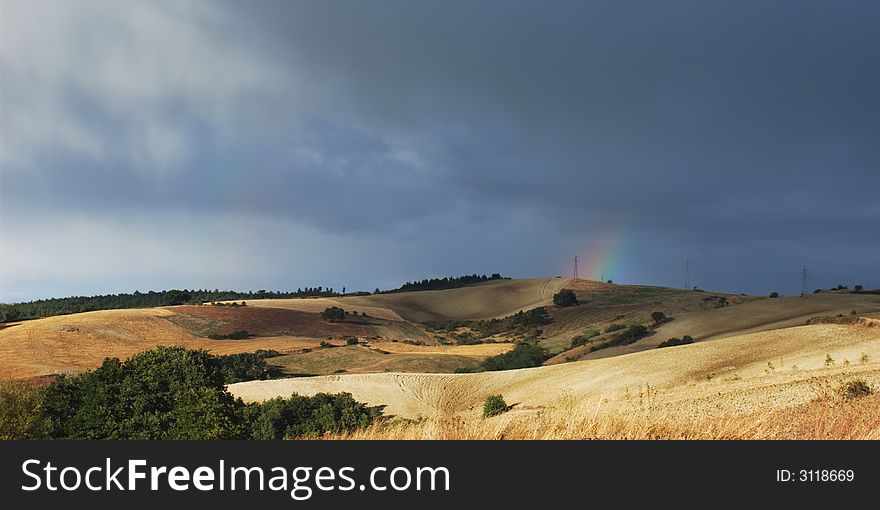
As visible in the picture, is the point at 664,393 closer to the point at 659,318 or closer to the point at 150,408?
the point at 150,408

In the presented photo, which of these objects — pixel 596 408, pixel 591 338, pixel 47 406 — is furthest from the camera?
pixel 591 338

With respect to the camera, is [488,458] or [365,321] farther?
[365,321]

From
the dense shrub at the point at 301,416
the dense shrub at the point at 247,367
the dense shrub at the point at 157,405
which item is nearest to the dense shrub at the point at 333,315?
the dense shrub at the point at 247,367

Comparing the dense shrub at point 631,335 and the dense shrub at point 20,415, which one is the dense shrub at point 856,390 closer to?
the dense shrub at point 20,415

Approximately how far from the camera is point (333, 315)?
150m

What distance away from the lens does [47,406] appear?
43.2 metres

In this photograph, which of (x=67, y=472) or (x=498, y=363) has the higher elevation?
(x=67, y=472)

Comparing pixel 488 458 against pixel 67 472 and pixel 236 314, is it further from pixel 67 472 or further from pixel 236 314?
pixel 236 314

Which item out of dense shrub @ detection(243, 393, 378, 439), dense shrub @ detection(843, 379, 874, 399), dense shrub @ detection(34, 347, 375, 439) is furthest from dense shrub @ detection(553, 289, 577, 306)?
dense shrub @ detection(843, 379, 874, 399)

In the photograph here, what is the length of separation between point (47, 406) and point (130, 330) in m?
69.9

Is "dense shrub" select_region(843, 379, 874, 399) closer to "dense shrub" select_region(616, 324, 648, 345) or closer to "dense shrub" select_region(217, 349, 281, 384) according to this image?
"dense shrub" select_region(217, 349, 281, 384)

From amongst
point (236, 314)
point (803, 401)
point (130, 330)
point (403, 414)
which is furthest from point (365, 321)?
point (803, 401)

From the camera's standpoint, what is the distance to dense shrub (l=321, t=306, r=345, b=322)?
A: 14799 centimetres

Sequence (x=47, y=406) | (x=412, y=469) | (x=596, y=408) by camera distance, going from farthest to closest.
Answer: (x=47, y=406), (x=596, y=408), (x=412, y=469)
